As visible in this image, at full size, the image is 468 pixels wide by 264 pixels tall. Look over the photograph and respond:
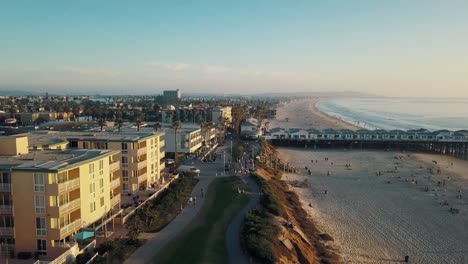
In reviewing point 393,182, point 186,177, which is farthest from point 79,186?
point 393,182

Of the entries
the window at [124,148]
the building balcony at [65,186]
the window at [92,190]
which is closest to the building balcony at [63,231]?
the building balcony at [65,186]

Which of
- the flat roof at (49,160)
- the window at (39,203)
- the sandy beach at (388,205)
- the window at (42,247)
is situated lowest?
the sandy beach at (388,205)

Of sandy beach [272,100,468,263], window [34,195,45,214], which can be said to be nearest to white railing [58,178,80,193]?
window [34,195,45,214]

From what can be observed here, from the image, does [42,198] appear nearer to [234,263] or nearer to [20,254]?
[20,254]

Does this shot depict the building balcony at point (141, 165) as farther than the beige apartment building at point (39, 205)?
Yes

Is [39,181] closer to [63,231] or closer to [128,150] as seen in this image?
[63,231]

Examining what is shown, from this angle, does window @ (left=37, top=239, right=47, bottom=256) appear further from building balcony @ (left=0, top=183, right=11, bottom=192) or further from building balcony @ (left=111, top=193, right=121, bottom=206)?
building balcony @ (left=111, top=193, right=121, bottom=206)

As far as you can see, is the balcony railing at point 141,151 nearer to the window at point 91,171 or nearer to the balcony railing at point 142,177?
the balcony railing at point 142,177
